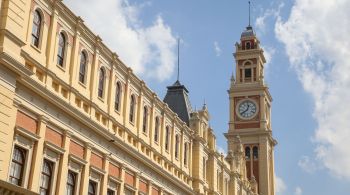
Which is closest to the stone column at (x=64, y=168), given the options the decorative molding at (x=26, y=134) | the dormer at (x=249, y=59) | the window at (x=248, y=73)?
the decorative molding at (x=26, y=134)

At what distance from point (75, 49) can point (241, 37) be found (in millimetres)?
66062

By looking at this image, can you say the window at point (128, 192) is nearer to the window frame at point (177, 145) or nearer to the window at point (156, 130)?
the window at point (156, 130)

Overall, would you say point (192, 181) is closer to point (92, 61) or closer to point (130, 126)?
point (130, 126)

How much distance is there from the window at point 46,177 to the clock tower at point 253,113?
54.1 metres

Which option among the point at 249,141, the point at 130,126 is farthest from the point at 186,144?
the point at 249,141

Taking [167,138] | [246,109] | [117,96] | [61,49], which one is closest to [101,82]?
[117,96]

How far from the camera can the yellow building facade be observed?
2328cm

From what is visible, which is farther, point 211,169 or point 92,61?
point 211,169

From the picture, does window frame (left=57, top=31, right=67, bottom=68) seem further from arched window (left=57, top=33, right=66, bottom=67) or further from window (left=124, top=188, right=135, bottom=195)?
window (left=124, top=188, right=135, bottom=195)

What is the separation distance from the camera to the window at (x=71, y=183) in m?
27.4

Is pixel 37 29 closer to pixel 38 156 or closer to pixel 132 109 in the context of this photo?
pixel 38 156

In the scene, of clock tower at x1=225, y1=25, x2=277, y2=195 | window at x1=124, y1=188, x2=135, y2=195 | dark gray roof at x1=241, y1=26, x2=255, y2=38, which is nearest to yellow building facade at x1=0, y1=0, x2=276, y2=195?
window at x1=124, y1=188, x2=135, y2=195

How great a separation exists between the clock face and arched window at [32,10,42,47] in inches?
2410

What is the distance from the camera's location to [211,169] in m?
47.7
